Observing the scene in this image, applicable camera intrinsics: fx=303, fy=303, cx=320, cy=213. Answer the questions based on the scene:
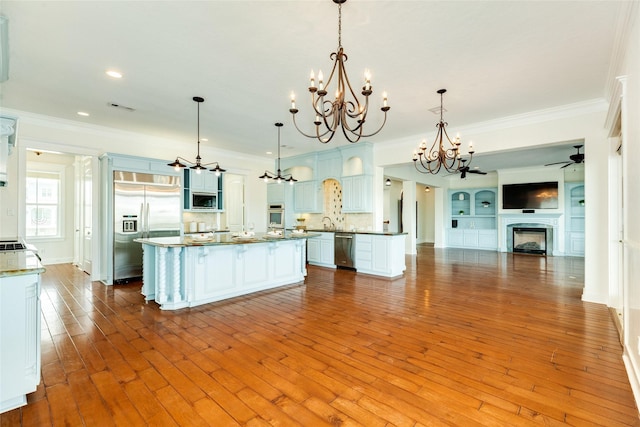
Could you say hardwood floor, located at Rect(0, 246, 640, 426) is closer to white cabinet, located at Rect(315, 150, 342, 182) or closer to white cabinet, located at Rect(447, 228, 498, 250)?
white cabinet, located at Rect(315, 150, 342, 182)

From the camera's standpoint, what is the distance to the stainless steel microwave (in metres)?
6.85

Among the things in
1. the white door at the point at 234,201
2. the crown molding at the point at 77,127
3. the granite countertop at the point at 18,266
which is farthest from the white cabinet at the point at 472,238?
the granite countertop at the point at 18,266

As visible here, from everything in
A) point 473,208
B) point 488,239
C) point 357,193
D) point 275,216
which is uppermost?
point 357,193

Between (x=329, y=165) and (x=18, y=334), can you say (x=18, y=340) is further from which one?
(x=329, y=165)

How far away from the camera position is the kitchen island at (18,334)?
1896mm

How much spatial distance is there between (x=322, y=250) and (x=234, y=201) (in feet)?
9.41

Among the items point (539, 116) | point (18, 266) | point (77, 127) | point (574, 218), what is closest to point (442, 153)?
point (539, 116)

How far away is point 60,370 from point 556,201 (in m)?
11.8

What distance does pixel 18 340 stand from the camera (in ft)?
6.39

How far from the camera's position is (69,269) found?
672cm

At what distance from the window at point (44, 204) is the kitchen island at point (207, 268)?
4.89 metres

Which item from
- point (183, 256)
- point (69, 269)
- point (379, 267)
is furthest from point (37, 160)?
point (379, 267)

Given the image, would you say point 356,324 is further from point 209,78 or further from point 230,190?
point 230,190

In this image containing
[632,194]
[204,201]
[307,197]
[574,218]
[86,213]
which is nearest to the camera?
[632,194]
